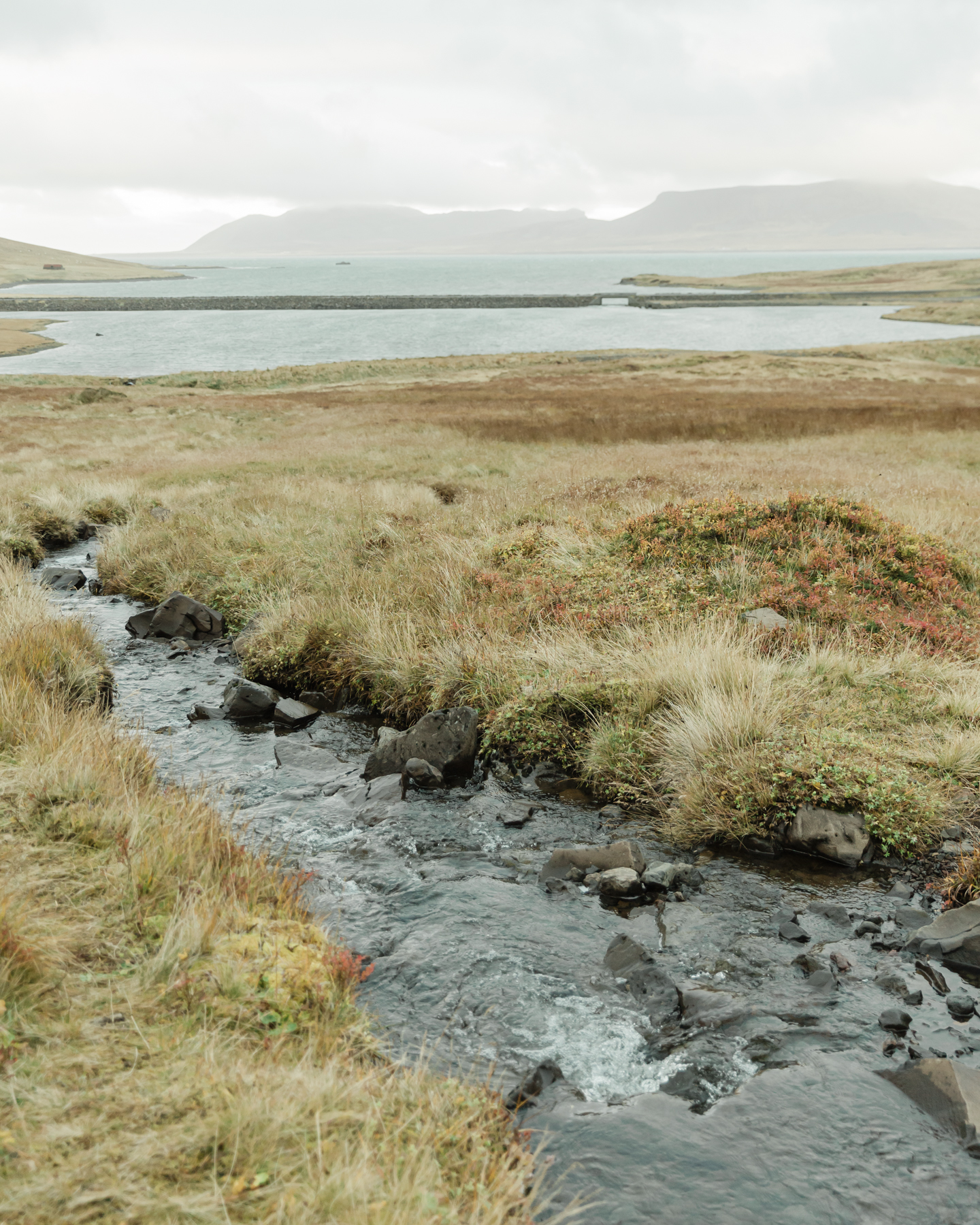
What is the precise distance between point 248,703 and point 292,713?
21.9 inches

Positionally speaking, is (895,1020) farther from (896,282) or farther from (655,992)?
(896,282)

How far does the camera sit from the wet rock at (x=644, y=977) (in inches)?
180

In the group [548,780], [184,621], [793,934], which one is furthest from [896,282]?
[793,934]

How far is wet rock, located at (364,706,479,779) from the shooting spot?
7.59 m

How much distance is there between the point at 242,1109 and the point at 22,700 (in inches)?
205

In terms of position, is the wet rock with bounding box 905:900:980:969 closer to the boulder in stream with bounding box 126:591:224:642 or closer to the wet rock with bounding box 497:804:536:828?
the wet rock with bounding box 497:804:536:828

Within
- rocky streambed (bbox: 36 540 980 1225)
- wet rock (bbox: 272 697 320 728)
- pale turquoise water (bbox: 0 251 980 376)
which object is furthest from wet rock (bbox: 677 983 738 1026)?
pale turquoise water (bbox: 0 251 980 376)

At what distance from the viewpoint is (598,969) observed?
16.2 feet

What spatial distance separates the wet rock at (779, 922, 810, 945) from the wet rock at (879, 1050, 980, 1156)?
1.11 m

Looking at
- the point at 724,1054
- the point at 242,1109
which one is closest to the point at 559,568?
the point at 724,1054

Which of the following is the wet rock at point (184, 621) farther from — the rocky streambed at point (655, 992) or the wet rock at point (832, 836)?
the wet rock at point (832, 836)

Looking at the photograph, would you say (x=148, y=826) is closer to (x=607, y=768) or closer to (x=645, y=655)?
(x=607, y=768)

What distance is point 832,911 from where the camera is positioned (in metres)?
5.46

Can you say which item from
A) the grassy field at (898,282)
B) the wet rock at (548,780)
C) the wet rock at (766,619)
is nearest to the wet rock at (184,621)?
the wet rock at (548,780)
